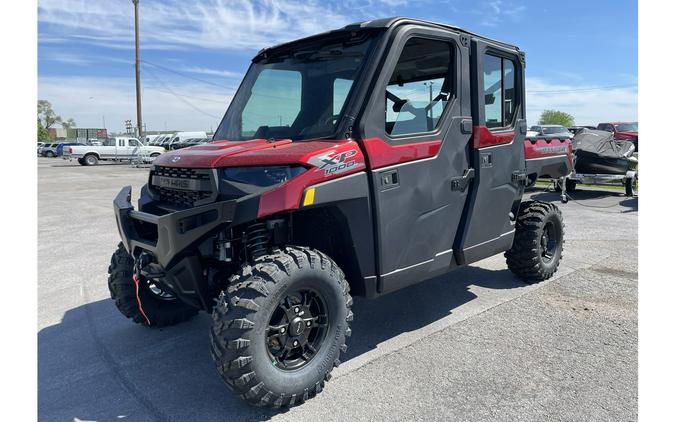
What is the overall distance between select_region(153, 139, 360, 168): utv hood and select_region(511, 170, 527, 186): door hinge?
2.17 m

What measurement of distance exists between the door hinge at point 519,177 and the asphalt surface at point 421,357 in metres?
1.22

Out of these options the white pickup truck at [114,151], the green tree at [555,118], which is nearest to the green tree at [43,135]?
the white pickup truck at [114,151]

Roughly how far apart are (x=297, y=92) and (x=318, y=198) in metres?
1.19

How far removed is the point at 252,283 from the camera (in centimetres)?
289

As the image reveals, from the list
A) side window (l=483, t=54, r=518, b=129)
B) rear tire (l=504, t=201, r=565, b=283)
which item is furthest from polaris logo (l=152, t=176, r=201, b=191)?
rear tire (l=504, t=201, r=565, b=283)

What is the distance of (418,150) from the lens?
3.67 metres

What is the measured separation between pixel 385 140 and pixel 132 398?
2.46 metres

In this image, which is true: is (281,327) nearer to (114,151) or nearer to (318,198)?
(318,198)

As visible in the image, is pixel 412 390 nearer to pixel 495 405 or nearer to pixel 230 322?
pixel 495 405

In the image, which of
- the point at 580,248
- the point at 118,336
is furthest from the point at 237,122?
the point at 580,248

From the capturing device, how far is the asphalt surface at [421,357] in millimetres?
3049

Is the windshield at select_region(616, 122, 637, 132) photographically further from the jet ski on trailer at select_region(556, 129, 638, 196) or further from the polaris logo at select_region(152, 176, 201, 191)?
the polaris logo at select_region(152, 176, 201, 191)

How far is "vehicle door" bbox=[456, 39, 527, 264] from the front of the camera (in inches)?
167

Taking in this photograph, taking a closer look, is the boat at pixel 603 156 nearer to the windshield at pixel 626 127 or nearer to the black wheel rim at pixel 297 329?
the black wheel rim at pixel 297 329
